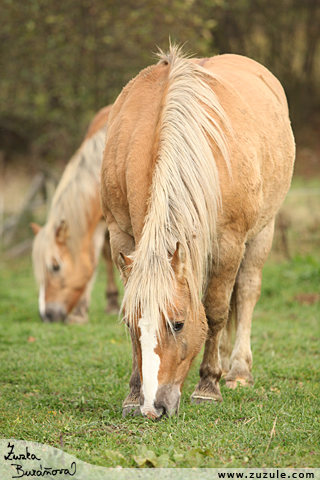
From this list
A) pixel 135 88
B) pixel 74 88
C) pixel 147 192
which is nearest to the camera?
pixel 147 192

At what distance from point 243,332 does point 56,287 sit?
3.05m

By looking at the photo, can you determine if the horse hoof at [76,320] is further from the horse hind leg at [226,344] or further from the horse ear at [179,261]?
the horse ear at [179,261]

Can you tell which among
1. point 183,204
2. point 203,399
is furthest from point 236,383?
point 183,204

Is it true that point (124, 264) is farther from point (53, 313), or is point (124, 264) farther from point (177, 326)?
point (53, 313)

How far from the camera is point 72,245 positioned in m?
6.71

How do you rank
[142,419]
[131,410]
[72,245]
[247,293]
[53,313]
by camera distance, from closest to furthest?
[142,419] < [131,410] < [247,293] < [53,313] < [72,245]

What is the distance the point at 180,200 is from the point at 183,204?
0.03 m

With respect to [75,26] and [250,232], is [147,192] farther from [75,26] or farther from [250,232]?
[75,26]

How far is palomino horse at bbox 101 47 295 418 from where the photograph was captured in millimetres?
2932

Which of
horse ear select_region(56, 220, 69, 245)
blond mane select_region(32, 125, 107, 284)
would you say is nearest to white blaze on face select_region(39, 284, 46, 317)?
blond mane select_region(32, 125, 107, 284)

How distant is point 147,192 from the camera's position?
10.9 ft

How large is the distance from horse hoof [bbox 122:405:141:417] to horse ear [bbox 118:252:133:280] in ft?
2.83

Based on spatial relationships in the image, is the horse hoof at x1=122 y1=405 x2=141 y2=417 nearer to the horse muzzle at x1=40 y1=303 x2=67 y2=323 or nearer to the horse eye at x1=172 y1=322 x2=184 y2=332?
the horse eye at x1=172 y1=322 x2=184 y2=332

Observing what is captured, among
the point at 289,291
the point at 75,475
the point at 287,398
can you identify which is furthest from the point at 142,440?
the point at 289,291
